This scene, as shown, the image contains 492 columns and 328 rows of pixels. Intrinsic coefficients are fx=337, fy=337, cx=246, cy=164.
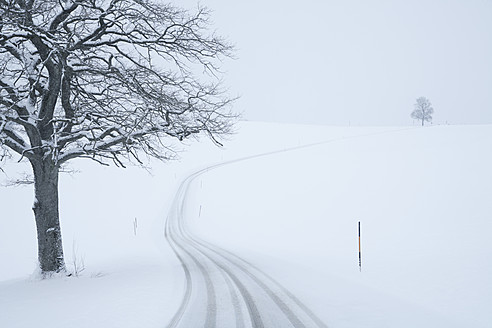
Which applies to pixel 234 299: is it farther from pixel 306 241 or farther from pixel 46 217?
pixel 306 241

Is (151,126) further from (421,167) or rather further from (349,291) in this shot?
(421,167)

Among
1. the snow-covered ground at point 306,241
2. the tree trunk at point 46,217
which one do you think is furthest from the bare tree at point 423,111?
the tree trunk at point 46,217

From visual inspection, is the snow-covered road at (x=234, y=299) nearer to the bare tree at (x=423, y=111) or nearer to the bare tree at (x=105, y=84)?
the bare tree at (x=105, y=84)

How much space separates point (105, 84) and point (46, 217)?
159 inches

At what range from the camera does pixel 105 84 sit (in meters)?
9.35

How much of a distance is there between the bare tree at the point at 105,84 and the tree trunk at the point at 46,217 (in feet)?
0.08

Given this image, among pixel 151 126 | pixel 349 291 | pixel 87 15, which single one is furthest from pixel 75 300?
pixel 87 15

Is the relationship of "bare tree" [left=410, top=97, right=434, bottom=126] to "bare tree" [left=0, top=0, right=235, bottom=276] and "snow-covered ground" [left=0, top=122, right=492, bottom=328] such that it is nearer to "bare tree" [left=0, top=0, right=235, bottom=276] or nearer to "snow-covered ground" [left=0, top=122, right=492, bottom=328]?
"snow-covered ground" [left=0, top=122, right=492, bottom=328]

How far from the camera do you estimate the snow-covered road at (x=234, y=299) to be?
19.9 ft

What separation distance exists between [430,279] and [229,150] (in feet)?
200

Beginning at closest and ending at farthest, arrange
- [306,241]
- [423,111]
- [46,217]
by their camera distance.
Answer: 1. [46,217]
2. [306,241]
3. [423,111]

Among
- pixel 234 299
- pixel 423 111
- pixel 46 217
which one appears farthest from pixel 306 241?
pixel 423 111

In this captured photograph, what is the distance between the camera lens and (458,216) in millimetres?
13977

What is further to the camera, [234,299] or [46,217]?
[46,217]
